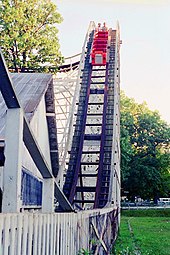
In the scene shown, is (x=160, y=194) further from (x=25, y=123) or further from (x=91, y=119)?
(x=25, y=123)

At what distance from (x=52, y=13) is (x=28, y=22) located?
1.68m

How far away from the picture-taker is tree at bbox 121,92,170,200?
32719 millimetres

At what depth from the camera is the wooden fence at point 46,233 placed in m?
2.30

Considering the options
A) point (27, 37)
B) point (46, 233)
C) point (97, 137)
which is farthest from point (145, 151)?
point (46, 233)

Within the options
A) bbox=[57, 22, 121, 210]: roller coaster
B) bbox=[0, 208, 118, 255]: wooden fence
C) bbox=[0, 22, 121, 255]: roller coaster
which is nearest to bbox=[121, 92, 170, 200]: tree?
bbox=[57, 22, 121, 210]: roller coaster

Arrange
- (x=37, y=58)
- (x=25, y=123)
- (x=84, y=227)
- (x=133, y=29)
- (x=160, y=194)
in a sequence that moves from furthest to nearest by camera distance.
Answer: (x=160, y=194) → (x=37, y=58) → (x=133, y=29) → (x=84, y=227) → (x=25, y=123)

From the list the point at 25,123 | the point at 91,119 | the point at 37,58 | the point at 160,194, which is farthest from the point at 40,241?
the point at 160,194

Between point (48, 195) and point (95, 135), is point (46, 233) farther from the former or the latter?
point (95, 135)

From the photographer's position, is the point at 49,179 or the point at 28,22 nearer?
the point at 49,179

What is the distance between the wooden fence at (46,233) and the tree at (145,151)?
26069 mm

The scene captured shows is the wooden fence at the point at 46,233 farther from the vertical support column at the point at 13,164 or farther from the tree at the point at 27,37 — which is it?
the tree at the point at 27,37

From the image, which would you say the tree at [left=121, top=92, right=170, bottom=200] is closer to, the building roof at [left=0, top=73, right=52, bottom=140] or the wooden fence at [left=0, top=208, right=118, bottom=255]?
the building roof at [left=0, top=73, right=52, bottom=140]

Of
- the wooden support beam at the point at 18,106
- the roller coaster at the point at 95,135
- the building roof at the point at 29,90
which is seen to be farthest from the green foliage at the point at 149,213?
the wooden support beam at the point at 18,106

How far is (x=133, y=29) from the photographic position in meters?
13.2
